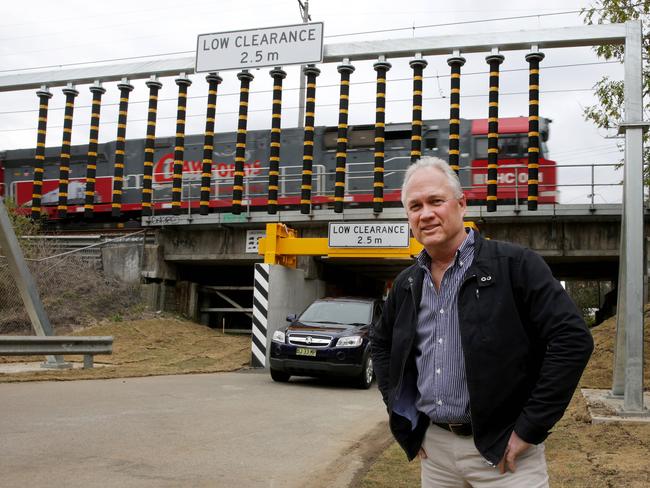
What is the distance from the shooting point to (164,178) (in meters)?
25.5

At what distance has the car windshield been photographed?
1413cm

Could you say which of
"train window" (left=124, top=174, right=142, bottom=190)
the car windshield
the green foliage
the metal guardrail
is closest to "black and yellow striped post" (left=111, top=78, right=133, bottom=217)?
the green foliage

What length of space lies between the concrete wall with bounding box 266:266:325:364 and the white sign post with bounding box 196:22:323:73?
190 inches

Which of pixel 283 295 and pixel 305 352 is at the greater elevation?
pixel 283 295

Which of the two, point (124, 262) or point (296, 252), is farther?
point (124, 262)

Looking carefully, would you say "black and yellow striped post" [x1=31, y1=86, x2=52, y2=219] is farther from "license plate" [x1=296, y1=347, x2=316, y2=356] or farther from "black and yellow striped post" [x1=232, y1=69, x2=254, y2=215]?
"license plate" [x1=296, y1=347, x2=316, y2=356]

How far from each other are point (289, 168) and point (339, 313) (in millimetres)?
11010

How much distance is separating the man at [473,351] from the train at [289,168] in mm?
17223

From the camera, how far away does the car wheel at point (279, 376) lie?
13.4 metres

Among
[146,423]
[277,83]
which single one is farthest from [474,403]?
[277,83]

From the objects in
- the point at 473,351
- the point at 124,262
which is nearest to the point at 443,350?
the point at 473,351

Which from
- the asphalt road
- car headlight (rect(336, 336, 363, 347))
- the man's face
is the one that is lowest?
the asphalt road

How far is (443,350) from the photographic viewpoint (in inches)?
112

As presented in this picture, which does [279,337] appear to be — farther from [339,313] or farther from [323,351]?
[339,313]
